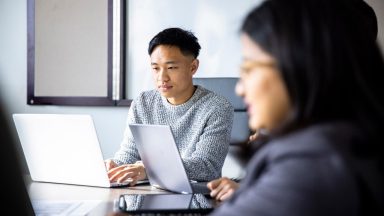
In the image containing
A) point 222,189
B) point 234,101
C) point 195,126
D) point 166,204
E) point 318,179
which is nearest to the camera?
point 318,179

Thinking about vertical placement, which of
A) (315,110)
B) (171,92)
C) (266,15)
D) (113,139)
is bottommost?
(113,139)

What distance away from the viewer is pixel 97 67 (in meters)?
3.12

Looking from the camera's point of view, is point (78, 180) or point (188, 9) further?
point (188, 9)

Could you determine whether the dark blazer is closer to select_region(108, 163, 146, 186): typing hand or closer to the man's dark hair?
select_region(108, 163, 146, 186): typing hand

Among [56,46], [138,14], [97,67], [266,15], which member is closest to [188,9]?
[138,14]

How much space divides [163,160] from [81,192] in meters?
0.26

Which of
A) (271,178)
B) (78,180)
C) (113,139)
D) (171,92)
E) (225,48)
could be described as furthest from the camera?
(113,139)

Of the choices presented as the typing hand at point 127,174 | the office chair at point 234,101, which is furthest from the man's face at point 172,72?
the typing hand at point 127,174

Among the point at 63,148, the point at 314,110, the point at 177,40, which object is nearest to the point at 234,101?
the point at 177,40

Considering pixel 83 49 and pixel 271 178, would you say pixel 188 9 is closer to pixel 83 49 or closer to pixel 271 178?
pixel 83 49

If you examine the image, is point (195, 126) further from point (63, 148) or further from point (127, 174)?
point (63, 148)

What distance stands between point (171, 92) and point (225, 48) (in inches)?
37.9

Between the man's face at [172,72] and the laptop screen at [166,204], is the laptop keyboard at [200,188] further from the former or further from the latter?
the man's face at [172,72]

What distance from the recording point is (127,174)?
1682 millimetres
